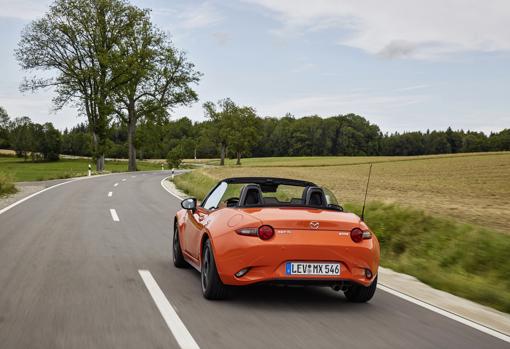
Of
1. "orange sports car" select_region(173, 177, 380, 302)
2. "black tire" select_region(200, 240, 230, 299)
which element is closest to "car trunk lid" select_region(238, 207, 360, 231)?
"orange sports car" select_region(173, 177, 380, 302)

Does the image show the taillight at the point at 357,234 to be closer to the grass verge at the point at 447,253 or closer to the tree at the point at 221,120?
the grass verge at the point at 447,253

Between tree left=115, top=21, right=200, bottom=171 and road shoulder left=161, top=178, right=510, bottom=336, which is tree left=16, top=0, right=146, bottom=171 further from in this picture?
road shoulder left=161, top=178, right=510, bottom=336

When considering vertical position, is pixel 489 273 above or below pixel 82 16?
below

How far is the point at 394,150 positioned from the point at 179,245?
117347 mm

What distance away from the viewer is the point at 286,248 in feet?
17.7

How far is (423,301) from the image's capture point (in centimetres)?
616

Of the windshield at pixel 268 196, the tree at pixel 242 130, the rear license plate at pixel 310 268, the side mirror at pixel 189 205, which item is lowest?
the rear license plate at pixel 310 268

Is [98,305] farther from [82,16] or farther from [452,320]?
[82,16]

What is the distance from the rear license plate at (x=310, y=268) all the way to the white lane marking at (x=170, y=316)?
109 cm

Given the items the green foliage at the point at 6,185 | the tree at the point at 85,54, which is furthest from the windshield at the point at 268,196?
the tree at the point at 85,54

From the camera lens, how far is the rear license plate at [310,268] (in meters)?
5.45

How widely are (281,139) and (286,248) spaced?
428 feet

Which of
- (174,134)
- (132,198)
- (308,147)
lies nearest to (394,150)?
(308,147)

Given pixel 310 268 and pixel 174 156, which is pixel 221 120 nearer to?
pixel 174 156
